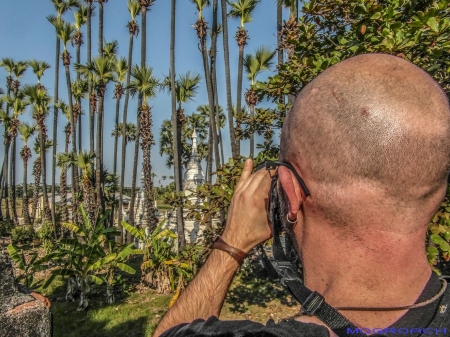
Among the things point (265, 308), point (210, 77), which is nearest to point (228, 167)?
point (265, 308)

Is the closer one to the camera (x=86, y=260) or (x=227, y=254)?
(x=227, y=254)

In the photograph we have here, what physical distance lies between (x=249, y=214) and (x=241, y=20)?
786 inches

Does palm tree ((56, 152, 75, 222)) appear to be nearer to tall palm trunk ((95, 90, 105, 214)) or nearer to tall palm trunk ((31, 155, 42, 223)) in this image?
tall palm trunk ((95, 90, 105, 214))

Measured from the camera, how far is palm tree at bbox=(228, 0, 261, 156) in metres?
19.1

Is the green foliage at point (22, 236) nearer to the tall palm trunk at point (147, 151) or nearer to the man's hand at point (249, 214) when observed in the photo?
the tall palm trunk at point (147, 151)

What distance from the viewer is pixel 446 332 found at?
105 cm

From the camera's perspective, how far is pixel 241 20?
19688 millimetres

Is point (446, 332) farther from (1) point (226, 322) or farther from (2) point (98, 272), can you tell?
(2) point (98, 272)

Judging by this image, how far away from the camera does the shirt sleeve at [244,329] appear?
1.00 metres

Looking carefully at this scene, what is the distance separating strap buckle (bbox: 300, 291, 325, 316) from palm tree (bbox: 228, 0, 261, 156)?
60.5 feet

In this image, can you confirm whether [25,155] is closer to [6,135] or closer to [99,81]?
[6,135]

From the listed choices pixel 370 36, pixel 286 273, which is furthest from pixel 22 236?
pixel 286 273

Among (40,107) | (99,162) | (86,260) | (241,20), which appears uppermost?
(241,20)

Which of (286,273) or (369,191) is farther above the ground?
(369,191)
